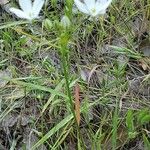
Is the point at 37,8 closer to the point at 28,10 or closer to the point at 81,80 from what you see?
the point at 28,10

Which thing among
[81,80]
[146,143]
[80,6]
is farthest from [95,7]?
[146,143]

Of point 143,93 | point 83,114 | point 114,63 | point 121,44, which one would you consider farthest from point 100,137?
point 121,44

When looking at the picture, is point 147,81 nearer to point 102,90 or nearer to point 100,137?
point 102,90

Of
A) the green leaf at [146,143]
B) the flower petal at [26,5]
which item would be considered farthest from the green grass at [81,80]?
the flower petal at [26,5]

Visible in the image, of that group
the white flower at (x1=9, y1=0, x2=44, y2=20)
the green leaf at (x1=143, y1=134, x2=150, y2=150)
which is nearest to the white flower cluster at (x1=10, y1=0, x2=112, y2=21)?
the white flower at (x1=9, y1=0, x2=44, y2=20)

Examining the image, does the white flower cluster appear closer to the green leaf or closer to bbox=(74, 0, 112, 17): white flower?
bbox=(74, 0, 112, 17): white flower

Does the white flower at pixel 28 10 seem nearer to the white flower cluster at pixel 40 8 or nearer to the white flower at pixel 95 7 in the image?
the white flower cluster at pixel 40 8

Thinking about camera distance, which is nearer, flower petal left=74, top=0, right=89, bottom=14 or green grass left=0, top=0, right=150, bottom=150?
flower petal left=74, top=0, right=89, bottom=14

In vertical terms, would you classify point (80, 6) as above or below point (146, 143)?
above
